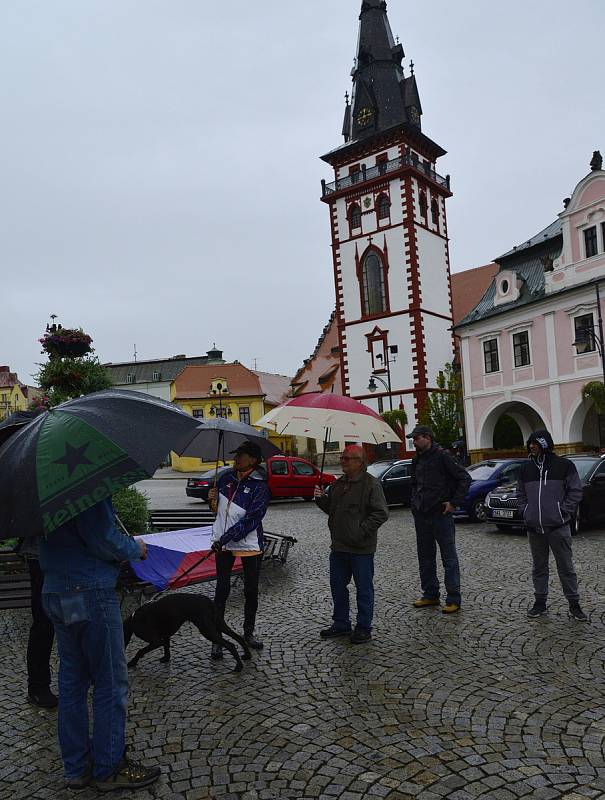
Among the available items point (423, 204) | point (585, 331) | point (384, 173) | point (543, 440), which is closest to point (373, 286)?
point (423, 204)

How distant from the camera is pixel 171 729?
4184 mm

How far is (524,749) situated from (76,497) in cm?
284

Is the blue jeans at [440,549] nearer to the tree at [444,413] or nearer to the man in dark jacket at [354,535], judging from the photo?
the man in dark jacket at [354,535]

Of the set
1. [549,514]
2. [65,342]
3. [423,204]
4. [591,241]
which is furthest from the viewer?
[423,204]

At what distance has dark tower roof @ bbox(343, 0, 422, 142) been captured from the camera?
44.3m

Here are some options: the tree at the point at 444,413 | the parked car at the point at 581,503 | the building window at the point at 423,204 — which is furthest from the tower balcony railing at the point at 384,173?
the parked car at the point at 581,503

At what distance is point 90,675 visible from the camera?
350 cm

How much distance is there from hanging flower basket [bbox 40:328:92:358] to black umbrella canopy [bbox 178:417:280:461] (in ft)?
8.64

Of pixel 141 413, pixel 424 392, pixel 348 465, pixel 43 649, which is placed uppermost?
pixel 424 392

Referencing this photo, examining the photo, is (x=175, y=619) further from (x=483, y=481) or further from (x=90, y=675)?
(x=483, y=481)

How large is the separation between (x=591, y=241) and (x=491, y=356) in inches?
277

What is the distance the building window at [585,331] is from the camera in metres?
26.6

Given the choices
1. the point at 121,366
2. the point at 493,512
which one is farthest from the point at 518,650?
the point at 121,366

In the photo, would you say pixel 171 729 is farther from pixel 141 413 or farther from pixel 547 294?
pixel 547 294
